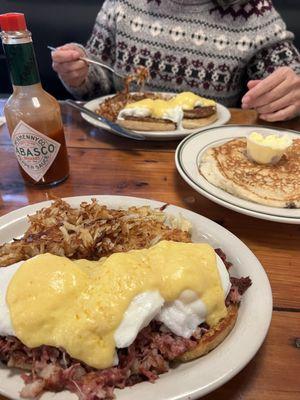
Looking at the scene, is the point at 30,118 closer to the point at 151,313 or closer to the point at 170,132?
the point at 170,132

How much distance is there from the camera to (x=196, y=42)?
2152 millimetres

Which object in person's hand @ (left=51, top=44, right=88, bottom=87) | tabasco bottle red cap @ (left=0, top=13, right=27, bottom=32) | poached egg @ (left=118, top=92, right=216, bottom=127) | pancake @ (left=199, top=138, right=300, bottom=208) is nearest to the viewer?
tabasco bottle red cap @ (left=0, top=13, right=27, bottom=32)

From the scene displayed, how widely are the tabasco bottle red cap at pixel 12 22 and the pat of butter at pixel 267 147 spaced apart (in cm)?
86

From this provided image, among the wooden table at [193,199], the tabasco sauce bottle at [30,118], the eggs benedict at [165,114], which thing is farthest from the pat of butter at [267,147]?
the tabasco sauce bottle at [30,118]

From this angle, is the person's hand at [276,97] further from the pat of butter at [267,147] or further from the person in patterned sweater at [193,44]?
the pat of butter at [267,147]

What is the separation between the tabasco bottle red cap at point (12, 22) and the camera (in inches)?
38.6

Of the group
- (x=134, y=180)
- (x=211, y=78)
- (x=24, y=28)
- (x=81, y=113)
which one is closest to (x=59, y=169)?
(x=134, y=180)

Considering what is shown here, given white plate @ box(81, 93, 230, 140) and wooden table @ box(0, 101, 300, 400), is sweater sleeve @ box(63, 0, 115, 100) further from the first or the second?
white plate @ box(81, 93, 230, 140)

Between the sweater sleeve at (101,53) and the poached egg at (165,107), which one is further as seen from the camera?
the sweater sleeve at (101,53)

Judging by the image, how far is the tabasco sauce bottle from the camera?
1025 mm

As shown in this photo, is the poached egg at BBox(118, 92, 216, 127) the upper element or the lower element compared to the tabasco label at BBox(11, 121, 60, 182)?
lower

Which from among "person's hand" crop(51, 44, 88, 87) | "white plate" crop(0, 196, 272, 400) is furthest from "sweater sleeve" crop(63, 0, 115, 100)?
"white plate" crop(0, 196, 272, 400)

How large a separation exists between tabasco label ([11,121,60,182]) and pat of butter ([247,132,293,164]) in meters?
0.72

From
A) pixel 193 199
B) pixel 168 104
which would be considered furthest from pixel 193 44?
pixel 193 199
